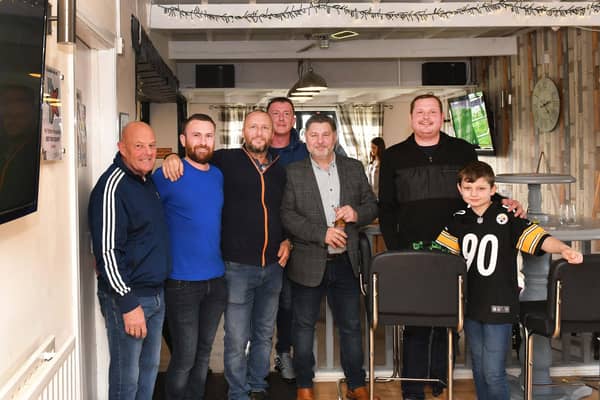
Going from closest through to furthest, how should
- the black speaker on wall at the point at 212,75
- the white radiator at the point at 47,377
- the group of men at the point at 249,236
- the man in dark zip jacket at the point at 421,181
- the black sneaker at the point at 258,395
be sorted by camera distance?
the white radiator at the point at 47,377 < the group of men at the point at 249,236 < the man in dark zip jacket at the point at 421,181 < the black sneaker at the point at 258,395 < the black speaker on wall at the point at 212,75

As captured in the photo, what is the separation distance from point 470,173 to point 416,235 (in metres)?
0.46

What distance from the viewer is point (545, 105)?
721 cm

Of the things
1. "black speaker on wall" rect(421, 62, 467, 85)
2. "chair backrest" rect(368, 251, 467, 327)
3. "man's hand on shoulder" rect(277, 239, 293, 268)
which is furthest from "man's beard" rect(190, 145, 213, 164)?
"black speaker on wall" rect(421, 62, 467, 85)

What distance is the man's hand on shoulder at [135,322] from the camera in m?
2.76

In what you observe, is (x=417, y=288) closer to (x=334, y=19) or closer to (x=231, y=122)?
(x=334, y=19)

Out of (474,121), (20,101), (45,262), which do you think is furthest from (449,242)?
(474,121)

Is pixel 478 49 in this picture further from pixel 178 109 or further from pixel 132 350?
pixel 132 350

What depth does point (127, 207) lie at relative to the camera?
2758 mm

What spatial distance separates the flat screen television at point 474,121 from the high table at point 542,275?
4780mm

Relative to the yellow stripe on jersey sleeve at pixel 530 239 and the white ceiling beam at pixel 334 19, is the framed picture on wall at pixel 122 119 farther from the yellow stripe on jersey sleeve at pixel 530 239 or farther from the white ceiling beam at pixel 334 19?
the yellow stripe on jersey sleeve at pixel 530 239

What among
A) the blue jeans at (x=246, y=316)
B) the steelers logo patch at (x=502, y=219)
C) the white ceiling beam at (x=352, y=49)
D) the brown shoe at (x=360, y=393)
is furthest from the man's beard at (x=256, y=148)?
the white ceiling beam at (x=352, y=49)

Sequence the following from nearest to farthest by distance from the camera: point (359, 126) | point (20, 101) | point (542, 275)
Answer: point (20, 101)
point (542, 275)
point (359, 126)

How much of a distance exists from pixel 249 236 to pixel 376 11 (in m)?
2.87

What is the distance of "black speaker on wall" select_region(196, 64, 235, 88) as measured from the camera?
30.2ft
